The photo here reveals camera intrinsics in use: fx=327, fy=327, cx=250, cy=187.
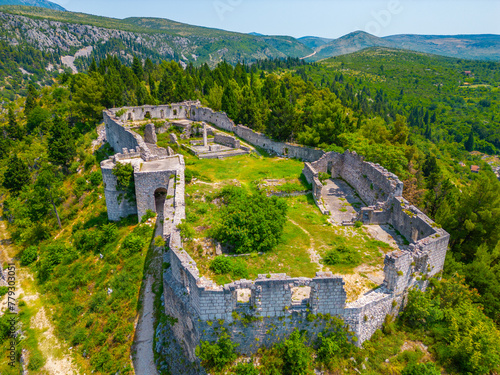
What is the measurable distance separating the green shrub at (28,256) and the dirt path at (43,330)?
65cm

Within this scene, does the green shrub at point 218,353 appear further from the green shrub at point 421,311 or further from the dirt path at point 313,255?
the green shrub at point 421,311

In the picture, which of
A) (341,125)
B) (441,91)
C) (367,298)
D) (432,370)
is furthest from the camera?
(441,91)

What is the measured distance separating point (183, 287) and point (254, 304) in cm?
412

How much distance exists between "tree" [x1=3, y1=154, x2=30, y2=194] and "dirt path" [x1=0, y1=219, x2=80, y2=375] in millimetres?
13335

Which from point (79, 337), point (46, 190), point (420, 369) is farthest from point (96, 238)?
point (420, 369)

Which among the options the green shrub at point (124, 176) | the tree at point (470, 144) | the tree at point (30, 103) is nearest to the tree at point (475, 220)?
the green shrub at point (124, 176)

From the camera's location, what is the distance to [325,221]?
2191 cm

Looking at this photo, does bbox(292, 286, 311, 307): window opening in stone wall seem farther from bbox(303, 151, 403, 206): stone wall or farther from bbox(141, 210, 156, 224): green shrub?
bbox(141, 210, 156, 224): green shrub

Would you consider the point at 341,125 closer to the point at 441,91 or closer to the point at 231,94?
the point at 231,94

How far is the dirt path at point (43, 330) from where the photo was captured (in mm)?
19359

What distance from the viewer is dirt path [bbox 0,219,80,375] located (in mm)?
19359

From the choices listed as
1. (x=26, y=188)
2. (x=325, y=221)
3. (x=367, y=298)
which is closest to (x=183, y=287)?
(x=367, y=298)

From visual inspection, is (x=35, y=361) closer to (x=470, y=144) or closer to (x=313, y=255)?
(x=313, y=255)

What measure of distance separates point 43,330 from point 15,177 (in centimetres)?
2688
